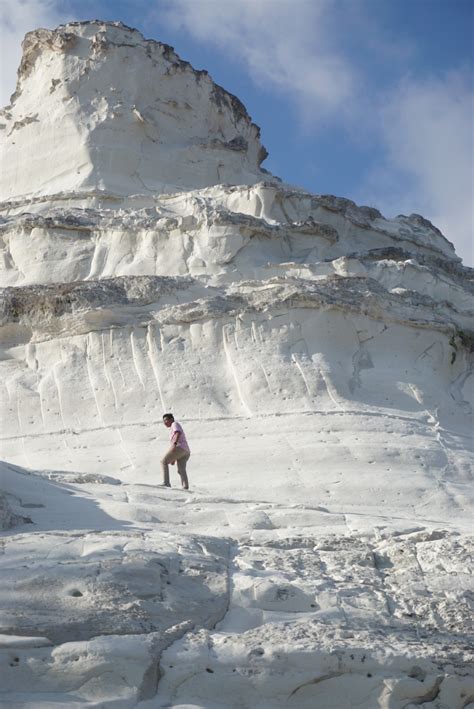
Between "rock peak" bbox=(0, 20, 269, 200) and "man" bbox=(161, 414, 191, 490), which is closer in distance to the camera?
"man" bbox=(161, 414, 191, 490)

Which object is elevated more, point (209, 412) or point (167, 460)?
point (209, 412)

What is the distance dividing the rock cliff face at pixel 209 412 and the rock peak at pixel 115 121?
0.06m

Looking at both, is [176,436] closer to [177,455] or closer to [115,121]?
[177,455]

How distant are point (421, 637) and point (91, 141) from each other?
1907 centimetres

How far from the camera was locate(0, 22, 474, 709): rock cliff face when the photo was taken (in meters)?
7.79

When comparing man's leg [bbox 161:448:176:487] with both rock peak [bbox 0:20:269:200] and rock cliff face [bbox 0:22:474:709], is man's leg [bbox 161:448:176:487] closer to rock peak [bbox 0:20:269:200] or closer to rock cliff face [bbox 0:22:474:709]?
rock cliff face [bbox 0:22:474:709]

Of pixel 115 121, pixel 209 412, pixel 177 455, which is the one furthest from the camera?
pixel 115 121

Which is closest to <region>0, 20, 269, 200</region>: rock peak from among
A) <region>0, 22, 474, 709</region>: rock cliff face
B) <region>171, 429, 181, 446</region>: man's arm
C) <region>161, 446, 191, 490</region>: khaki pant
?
<region>0, 22, 474, 709</region>: rock cliff face

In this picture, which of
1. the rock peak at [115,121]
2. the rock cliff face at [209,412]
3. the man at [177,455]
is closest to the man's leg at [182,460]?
the man at [177,455]

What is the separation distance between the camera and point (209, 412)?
650 inches

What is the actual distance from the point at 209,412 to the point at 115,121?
11.5 meters

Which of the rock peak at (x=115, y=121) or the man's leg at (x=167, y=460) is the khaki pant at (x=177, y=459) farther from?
the rock peak at (x=115, y=121)

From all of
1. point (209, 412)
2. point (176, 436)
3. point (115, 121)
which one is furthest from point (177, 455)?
point (115, 121)

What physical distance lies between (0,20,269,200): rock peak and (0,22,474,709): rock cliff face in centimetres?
6
